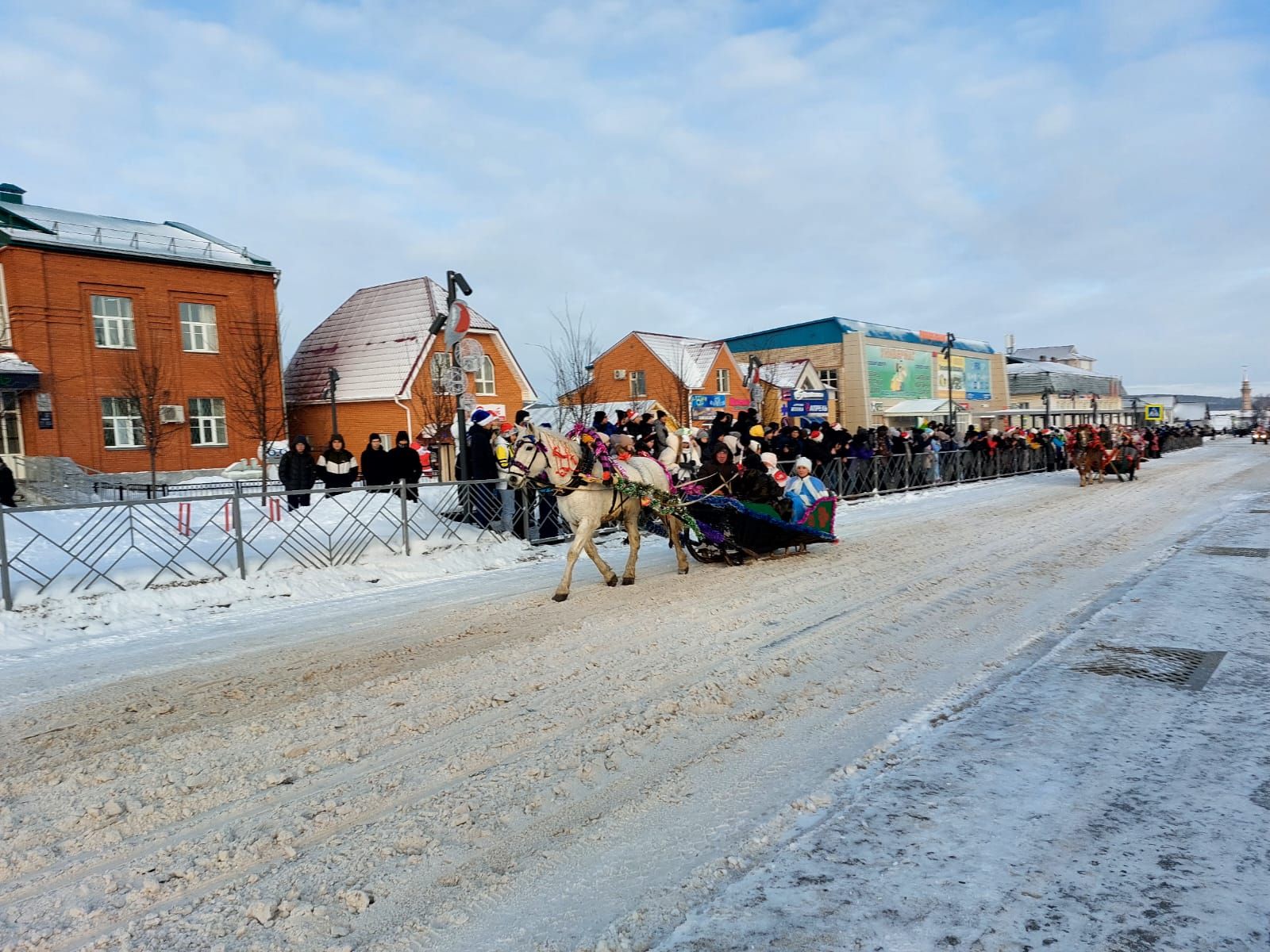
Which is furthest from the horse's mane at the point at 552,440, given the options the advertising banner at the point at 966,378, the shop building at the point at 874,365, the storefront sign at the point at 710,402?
the advertising banner at the point at 966,378

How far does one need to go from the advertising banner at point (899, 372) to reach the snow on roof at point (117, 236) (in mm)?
36492

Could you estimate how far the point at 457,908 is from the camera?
113 inches

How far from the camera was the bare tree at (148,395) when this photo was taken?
21.0 meters

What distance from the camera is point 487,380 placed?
29531mm

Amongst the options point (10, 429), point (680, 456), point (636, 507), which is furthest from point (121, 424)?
point (636, 507)

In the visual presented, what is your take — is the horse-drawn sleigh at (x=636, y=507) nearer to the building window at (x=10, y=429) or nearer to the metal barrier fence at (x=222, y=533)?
the metal barrier fence at (x=222, y=533)

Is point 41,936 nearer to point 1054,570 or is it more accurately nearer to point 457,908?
point 457,908

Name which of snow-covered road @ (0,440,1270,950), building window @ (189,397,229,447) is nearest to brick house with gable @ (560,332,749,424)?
building window @ (189,397,229,447)

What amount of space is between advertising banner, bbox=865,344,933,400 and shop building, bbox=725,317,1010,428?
2.0 inches

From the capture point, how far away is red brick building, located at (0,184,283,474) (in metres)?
21.5

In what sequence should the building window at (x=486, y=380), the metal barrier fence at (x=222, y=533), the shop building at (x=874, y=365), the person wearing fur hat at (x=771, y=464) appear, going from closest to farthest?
the metal barrier fence at (x=222, y=533) < the person wearing fur hat at (x=771, y=464) < the building window at (x=486, y=380) < the shop building at (x=874, y=365)

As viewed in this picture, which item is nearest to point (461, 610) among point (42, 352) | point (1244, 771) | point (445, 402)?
point (1244, 771)

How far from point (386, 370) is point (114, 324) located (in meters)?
8.00

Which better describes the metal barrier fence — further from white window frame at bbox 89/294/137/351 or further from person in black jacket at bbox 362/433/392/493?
white window frame at bbox 89/294/137/351
